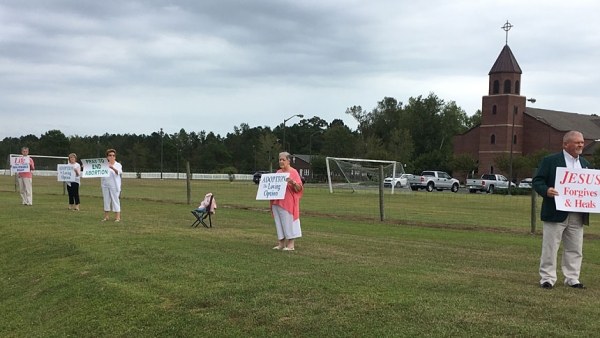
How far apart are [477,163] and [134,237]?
74474 mm

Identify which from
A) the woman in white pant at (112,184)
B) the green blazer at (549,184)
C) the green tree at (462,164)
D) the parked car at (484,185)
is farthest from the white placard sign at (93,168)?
the green tree at (462,164)

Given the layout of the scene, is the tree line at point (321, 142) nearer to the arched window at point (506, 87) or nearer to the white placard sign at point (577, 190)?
the arched window at point (506, 87)

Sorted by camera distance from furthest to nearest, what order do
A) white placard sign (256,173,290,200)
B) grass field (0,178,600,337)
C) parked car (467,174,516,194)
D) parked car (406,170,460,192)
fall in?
parked car (406,170,460,192), parked car (467,174,516,194), white placard sign (256,173,290,200), grass field (0,178,600,337)

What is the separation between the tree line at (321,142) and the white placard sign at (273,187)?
179 feet

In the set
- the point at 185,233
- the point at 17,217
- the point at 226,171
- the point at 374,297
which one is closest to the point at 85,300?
the point at 374,297

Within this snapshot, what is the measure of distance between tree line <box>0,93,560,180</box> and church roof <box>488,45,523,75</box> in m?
14.2

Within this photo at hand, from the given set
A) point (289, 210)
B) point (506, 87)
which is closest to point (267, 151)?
point (506, 87)

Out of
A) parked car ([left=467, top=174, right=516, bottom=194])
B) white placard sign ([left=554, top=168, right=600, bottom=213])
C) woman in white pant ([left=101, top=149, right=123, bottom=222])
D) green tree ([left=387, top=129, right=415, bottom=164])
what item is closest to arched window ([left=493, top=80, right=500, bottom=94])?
green tree ([left=387, top=129, right=415, bottom=164])

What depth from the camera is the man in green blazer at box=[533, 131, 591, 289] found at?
662cm

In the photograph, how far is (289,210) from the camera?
9.32 meters

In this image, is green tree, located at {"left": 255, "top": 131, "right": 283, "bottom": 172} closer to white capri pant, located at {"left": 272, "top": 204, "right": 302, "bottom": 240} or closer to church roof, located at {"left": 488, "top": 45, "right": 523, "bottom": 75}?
church roof, located at {"left": 488, "top": 45, "right": 523, "bottom": 75}

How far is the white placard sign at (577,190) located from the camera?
6559mm

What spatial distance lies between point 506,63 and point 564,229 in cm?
7649

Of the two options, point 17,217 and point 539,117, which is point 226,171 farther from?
point 539,117
